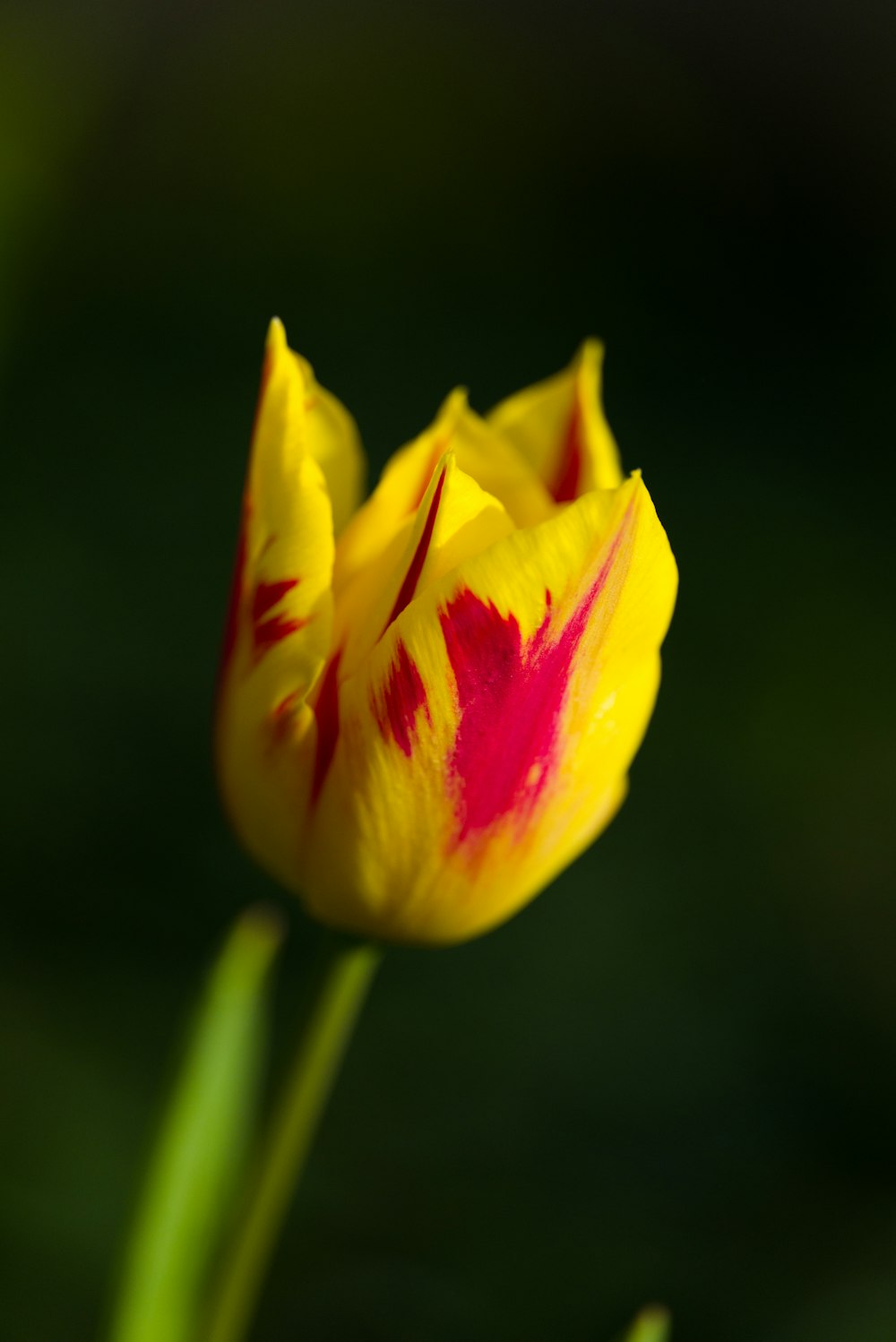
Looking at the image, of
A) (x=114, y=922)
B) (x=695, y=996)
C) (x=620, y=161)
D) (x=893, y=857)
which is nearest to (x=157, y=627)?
(x=114, y=922)

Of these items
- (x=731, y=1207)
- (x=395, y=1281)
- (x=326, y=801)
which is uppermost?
(x=326, y=801)

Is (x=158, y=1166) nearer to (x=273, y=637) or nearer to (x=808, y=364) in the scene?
(x=273, y=637)

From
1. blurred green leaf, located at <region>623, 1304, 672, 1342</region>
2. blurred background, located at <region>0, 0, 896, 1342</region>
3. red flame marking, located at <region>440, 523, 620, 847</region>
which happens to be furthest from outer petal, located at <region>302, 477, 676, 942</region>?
blurred background, located at <region>0, 0, 896, 1342</region>

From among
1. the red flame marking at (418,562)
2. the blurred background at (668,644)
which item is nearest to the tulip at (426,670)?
the red flame marking at (418,562)

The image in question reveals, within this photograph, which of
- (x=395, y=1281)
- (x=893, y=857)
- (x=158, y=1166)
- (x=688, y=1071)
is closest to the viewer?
(x=158, y=1166)

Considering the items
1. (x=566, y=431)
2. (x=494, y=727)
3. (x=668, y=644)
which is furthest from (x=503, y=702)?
(x=668, y=644)

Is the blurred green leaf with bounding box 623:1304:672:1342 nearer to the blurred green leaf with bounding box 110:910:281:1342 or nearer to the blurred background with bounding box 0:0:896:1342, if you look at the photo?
the blurred green leaf with bounding box 110:910:281:1342

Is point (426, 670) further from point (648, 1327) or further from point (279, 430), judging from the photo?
point (648, 1327)
